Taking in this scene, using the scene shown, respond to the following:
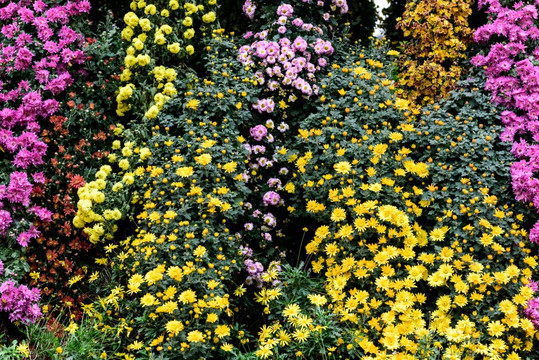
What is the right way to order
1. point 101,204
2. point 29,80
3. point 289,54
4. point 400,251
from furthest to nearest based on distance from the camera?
point 289,54
point 29,80
point 101,204
point 400,251

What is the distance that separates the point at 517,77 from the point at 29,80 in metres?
4.03

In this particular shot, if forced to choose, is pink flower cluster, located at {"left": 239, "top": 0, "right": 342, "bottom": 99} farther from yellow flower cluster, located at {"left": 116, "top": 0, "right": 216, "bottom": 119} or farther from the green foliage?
the green foliage

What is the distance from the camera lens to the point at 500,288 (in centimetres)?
353

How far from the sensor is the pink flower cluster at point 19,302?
3836 millimetres

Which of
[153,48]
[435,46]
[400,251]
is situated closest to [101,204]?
[153,48]

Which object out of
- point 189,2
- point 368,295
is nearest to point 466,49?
point 189,2

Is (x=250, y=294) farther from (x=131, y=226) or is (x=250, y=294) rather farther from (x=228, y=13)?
(x=228, y=13)

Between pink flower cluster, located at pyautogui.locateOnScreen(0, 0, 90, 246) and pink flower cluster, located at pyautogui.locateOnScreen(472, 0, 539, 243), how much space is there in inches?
138

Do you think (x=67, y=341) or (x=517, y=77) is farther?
(x=517, y=77)

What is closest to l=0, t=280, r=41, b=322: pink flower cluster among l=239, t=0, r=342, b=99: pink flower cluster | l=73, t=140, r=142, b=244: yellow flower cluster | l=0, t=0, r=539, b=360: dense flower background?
l=0, t=0, r=539, b=360: dense flower background

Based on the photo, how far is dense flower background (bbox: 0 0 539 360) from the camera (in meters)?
3.42

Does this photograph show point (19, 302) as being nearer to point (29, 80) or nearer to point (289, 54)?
point (29, 80)

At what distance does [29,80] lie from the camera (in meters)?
4.57

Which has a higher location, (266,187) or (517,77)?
(517,77)
